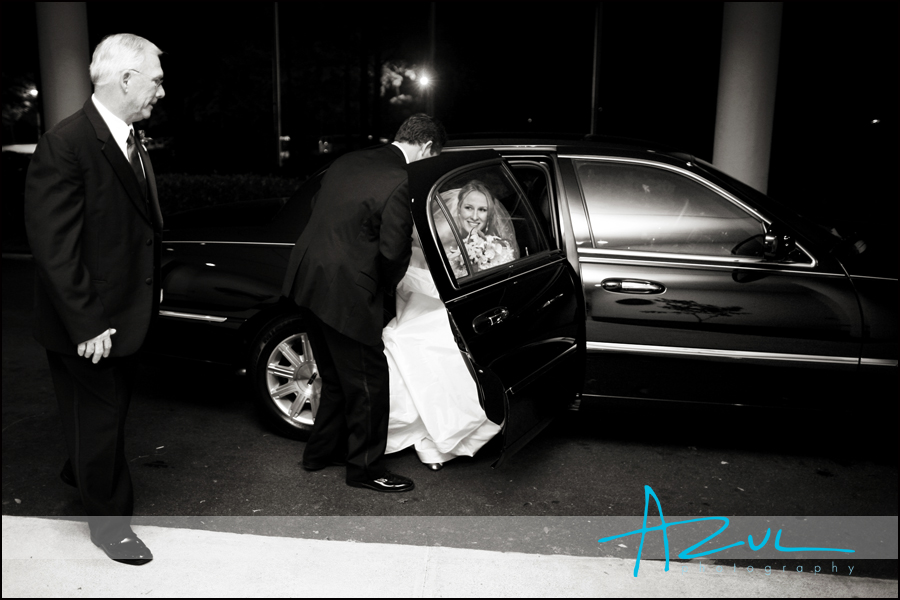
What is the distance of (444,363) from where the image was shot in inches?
158

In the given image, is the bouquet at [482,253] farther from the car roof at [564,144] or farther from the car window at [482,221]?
the car roof at [564,144]

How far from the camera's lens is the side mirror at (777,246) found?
13.0ft

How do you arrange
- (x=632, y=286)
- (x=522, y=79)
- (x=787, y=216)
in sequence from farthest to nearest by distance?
1. (x=522, y=79)
2. (x=787, y=216)
3. (x=632, y=286)

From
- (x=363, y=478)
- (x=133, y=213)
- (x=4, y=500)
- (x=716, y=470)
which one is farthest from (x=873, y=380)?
(x=4, y=500)

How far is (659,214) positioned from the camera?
4273 millimetres

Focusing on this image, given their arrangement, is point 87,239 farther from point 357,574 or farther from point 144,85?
point 357,574

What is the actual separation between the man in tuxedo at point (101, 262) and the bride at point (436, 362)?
1268 mm

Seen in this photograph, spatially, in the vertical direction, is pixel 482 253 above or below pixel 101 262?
below

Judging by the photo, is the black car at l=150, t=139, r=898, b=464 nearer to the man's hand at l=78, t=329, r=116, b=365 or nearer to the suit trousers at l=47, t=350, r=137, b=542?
the suit trousers at l=47, t=350, r=137, b=542

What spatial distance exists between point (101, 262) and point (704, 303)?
279cm

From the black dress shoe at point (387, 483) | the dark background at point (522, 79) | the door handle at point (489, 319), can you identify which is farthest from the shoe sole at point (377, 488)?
the dark background at point (522, 79)

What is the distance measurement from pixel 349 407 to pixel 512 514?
2.97 ft
